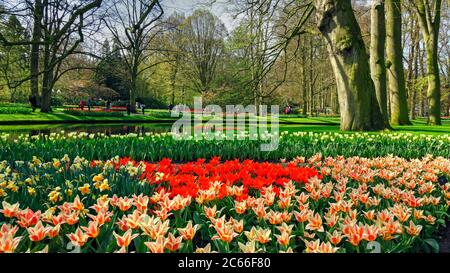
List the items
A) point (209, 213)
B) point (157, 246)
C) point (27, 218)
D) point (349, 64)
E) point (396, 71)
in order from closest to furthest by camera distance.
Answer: point (157, 246), point (27, 218), point (209, 213), point (349, 64), point (396, 71)

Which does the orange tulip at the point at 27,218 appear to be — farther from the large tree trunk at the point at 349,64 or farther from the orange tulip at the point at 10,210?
the large tree trunk at the point at 349,64

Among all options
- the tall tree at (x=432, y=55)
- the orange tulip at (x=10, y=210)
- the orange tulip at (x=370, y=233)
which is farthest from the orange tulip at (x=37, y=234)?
the tall tree at (x=432, y=55)

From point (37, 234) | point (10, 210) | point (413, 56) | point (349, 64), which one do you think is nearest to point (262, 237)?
→ point (37, 234)

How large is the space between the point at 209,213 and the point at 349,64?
951cm

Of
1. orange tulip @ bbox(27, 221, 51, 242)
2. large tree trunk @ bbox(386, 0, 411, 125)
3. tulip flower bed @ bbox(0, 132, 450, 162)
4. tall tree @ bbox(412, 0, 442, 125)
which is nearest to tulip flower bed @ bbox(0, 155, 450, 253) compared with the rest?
orange tulip @ bbox(27, 221, 51, 242)

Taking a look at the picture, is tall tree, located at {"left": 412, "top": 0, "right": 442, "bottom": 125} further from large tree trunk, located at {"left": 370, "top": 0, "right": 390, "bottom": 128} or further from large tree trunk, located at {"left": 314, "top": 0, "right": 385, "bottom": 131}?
large tree trunk, located at {"left": 314, "top": 0, "right": 385, "bottom": 131}

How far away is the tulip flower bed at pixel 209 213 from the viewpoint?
78.5 inches

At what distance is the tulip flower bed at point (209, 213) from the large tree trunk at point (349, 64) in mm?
6307

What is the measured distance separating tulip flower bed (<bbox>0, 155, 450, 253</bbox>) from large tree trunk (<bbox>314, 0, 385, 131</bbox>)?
631 centimetres

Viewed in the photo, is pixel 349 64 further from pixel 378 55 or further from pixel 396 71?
pixel 396 71

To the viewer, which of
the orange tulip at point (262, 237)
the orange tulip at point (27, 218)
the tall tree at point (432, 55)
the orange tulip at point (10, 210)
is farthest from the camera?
the tall tree at point (432, 55)

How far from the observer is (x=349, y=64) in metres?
10.7
